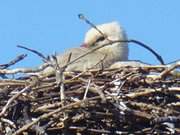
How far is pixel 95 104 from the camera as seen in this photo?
19.4ft

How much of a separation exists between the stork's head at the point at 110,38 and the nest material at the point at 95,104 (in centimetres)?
246

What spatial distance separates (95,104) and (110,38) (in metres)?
3.36

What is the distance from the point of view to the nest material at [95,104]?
19.3ft

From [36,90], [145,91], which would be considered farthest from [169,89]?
[36,90]

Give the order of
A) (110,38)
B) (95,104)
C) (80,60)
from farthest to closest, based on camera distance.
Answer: (110,38) < (80,60) < (95,104)

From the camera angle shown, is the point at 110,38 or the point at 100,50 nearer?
the point at 100,50

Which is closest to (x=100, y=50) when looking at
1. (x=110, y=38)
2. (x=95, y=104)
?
(x=110, y=38)

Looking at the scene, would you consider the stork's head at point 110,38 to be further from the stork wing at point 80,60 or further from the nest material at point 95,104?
the nest material at point 95,104

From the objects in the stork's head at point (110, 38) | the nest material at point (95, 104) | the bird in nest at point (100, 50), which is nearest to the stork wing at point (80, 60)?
the bird in nest at point (100, 50)

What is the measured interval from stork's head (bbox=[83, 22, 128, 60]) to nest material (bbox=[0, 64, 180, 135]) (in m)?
2.46

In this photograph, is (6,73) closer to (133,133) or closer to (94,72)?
(94,72)

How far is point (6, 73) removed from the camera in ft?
21.5

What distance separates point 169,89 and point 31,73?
951 millimetres

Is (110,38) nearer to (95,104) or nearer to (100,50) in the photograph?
(100,50)
